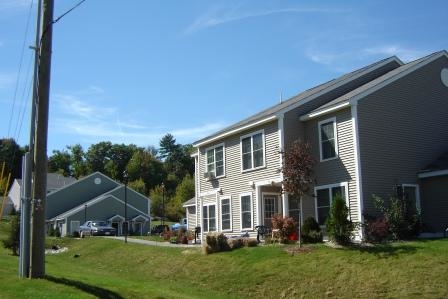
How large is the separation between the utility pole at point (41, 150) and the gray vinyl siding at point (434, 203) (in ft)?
49.2

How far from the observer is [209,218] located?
3069cm

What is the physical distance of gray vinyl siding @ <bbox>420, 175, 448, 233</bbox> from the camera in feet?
72.2

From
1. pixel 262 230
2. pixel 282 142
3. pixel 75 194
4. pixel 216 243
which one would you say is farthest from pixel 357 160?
pixel 75 194

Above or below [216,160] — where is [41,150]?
below

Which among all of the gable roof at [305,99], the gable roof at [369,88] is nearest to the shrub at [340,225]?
the gable roof at [369,88]

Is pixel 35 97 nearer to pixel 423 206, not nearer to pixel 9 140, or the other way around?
pixel 423 206

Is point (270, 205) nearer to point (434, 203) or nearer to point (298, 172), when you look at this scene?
point (298, 172)

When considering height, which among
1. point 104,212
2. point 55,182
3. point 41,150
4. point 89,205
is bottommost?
point 104,212

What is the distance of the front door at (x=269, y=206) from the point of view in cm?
2611

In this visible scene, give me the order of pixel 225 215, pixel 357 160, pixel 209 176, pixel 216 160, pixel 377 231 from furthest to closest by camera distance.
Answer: pixel 209 176 → pixel 216 160 → pixel 225 215 → pixel 357 160 → pixel 377 231

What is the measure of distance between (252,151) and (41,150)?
13.8 metres

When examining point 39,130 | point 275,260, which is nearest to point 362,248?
point 275,260

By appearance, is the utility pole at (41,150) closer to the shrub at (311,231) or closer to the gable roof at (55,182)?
the shrub at (311,231)

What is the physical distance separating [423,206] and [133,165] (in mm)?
85345
